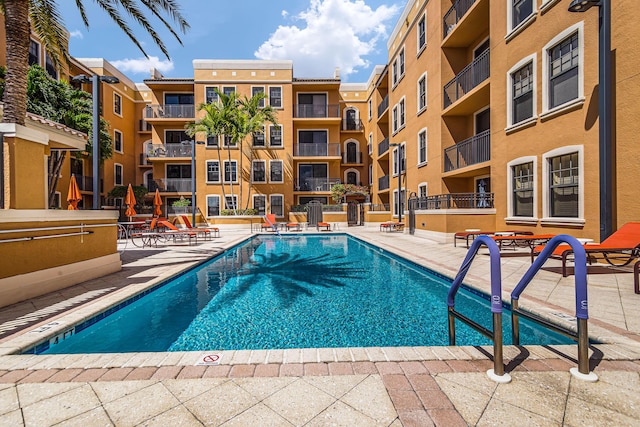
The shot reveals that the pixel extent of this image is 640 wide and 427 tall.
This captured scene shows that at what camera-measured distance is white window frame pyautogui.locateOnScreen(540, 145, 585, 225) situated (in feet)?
26.3

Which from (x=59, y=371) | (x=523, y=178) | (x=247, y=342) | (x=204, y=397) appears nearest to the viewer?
(x=204, y=397)

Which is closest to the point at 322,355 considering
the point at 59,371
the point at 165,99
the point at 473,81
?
the point at 59,371

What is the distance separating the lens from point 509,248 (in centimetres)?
1040

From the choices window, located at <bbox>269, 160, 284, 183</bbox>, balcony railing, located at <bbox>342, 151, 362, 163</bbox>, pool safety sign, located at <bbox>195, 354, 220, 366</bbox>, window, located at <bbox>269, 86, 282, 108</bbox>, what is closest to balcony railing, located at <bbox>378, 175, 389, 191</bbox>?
balcony railing, located at <bbox>342, 151, 362, 163</bbox>

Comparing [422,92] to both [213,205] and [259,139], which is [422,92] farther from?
[213,205]

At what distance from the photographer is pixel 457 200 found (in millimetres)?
13805

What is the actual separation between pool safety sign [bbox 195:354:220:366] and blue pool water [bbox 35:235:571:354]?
1.00 metres

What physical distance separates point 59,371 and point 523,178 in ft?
40.6

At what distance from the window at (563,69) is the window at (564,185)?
161cm

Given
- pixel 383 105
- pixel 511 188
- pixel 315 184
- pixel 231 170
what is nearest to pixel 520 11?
pixel 511 188

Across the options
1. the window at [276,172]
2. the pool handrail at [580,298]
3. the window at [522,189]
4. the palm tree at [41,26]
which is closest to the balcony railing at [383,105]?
the window at [276,172]

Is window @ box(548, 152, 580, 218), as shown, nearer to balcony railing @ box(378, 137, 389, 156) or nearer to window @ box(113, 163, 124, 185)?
balcony railing @ box(378, 137, 389, 156)

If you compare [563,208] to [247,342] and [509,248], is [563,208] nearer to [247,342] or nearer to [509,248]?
[509,248]

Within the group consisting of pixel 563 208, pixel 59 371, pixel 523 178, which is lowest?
pixel 59 371
